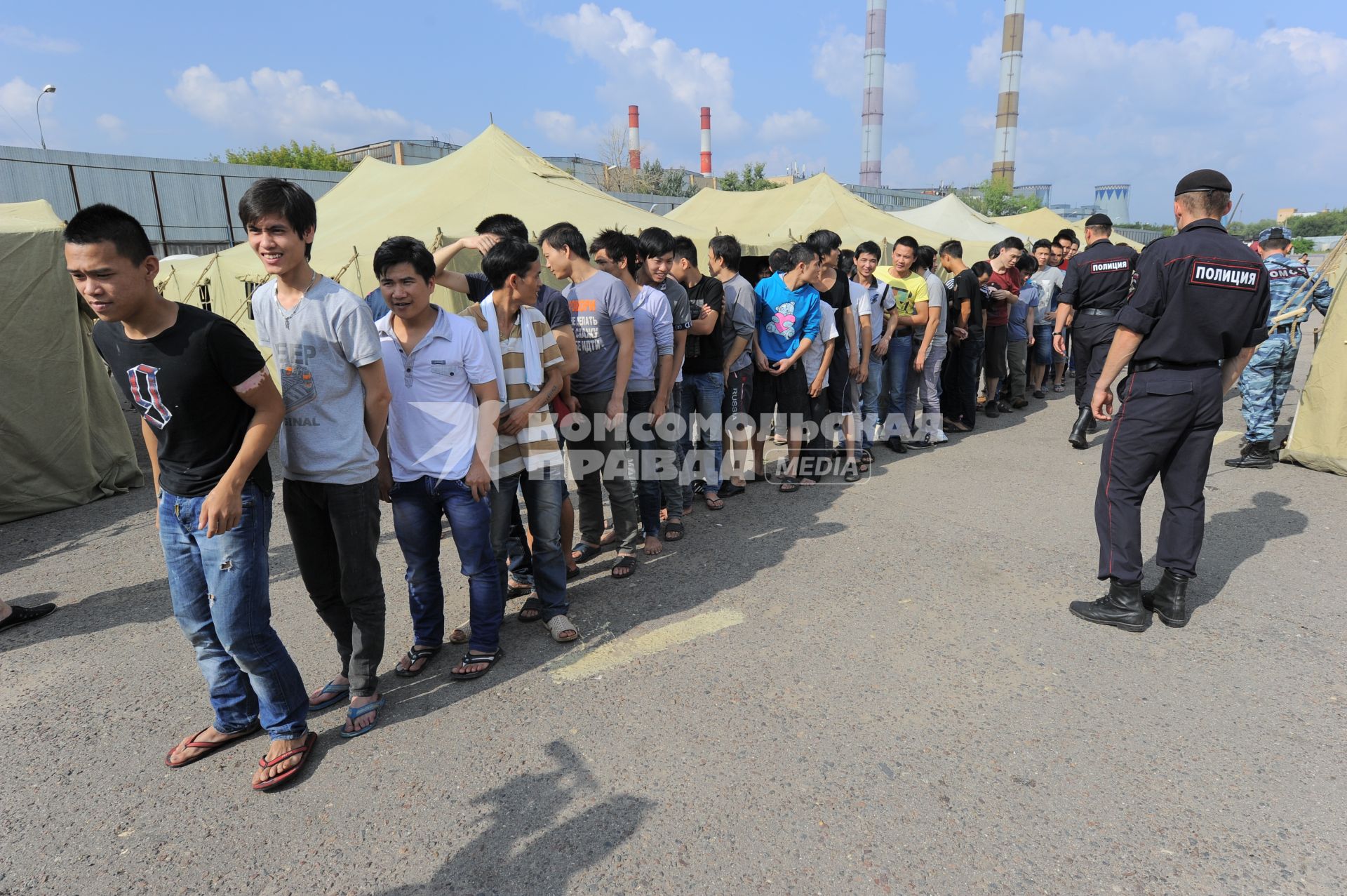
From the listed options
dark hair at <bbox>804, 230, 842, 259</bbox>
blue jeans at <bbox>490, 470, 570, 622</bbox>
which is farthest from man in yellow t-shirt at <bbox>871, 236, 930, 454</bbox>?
blue jeans at <bbox>490, 470, 570, 622</bbox>

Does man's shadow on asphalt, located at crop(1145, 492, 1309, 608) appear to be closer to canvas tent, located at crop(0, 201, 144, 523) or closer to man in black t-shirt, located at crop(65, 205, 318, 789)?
man in black t-shirt, located at crop(65, 205, 318, 789)

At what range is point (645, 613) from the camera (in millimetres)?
3799

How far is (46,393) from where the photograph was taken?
587cm

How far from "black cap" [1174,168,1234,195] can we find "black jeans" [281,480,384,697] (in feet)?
12.8

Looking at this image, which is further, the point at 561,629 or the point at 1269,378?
the point at 1269,378

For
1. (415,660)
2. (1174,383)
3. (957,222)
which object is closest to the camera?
(415,660)

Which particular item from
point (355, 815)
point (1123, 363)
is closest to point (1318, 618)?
point (1123, 363)

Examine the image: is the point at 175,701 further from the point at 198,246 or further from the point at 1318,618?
the point at 198,246

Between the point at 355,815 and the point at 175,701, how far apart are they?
1.25 meters

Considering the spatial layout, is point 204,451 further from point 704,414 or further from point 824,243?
point 824,243

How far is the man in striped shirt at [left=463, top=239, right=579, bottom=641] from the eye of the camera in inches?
127

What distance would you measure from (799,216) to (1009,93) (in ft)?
196

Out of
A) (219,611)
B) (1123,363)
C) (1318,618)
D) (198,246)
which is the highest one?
(198,246)

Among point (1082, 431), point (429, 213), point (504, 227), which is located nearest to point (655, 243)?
point (504, 227)
